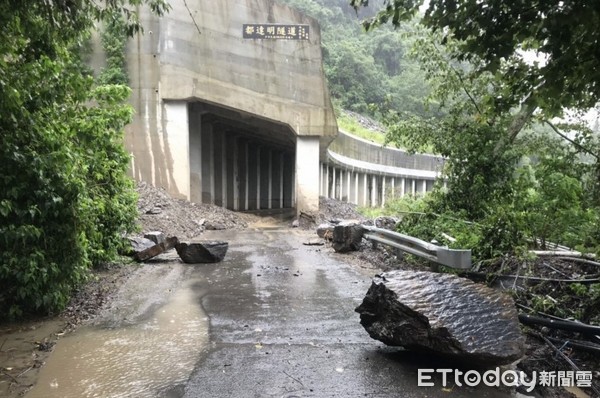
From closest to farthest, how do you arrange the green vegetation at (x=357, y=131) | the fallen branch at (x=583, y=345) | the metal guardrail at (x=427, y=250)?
the fallen branch at (x=583, y=345) → the metal guardrail at (x=427, y=250) → the green vegetation at (x=357, y=131)

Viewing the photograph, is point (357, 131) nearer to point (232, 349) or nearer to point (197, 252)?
point (197, 252)

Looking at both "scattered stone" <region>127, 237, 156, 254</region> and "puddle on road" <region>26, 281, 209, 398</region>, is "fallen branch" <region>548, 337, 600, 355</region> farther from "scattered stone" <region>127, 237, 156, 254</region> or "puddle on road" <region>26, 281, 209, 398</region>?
"scattered stone" <region>127, 237, 156, 254</region>

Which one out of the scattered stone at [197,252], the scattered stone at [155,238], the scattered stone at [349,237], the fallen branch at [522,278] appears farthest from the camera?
the scattered stone at [349,237]

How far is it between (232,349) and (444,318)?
1890mm

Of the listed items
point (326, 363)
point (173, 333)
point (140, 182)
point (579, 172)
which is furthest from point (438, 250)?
point (140, 182)

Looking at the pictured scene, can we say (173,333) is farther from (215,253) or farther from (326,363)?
(215,253)

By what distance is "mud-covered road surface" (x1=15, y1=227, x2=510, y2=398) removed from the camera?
346cm

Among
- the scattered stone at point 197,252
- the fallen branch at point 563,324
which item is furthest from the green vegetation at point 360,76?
the fallen branch at point 563,324

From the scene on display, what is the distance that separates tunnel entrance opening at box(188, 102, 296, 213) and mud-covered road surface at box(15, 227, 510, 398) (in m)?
14.6

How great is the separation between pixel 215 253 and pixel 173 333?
14.3 ft

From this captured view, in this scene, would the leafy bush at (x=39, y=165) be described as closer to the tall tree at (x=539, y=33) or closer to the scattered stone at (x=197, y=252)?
the scattered stone at (x=197, y=252)

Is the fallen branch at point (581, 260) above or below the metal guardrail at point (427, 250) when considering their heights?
above

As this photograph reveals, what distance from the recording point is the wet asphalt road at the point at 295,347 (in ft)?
11.3

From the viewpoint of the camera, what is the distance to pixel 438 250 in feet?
20.3
